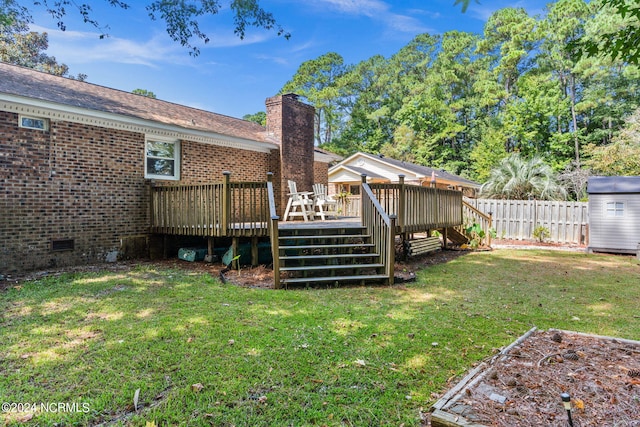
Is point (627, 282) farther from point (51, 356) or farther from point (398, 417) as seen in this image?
point (51, 356)

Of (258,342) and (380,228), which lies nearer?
(258,342)

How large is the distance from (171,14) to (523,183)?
17.7 meters

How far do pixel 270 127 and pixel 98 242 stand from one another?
21.4ft

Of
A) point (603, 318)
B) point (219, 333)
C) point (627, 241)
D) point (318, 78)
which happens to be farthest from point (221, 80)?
point (318, 78)

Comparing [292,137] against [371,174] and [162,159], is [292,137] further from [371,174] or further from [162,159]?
[371,174]

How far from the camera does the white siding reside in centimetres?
1058

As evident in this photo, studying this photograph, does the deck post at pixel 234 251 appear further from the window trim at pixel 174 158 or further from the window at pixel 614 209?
the window at pixel 614 209

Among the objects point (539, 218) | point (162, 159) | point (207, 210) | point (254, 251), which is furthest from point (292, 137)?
point (539, 218)

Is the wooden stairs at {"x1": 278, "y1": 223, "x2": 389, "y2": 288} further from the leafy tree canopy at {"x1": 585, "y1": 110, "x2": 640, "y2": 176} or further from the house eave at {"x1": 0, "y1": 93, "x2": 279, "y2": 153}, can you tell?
the leafy tree canopy at {"x1": 585, "y1": 110, "x2": 640, "y2": 176}

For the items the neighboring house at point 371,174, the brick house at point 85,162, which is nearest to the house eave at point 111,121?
the brick house at point 85,162

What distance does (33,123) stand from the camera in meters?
7.25

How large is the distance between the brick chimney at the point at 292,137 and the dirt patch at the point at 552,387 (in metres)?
9.49

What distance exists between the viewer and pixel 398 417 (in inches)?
94.5

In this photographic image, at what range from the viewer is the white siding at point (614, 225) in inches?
416
